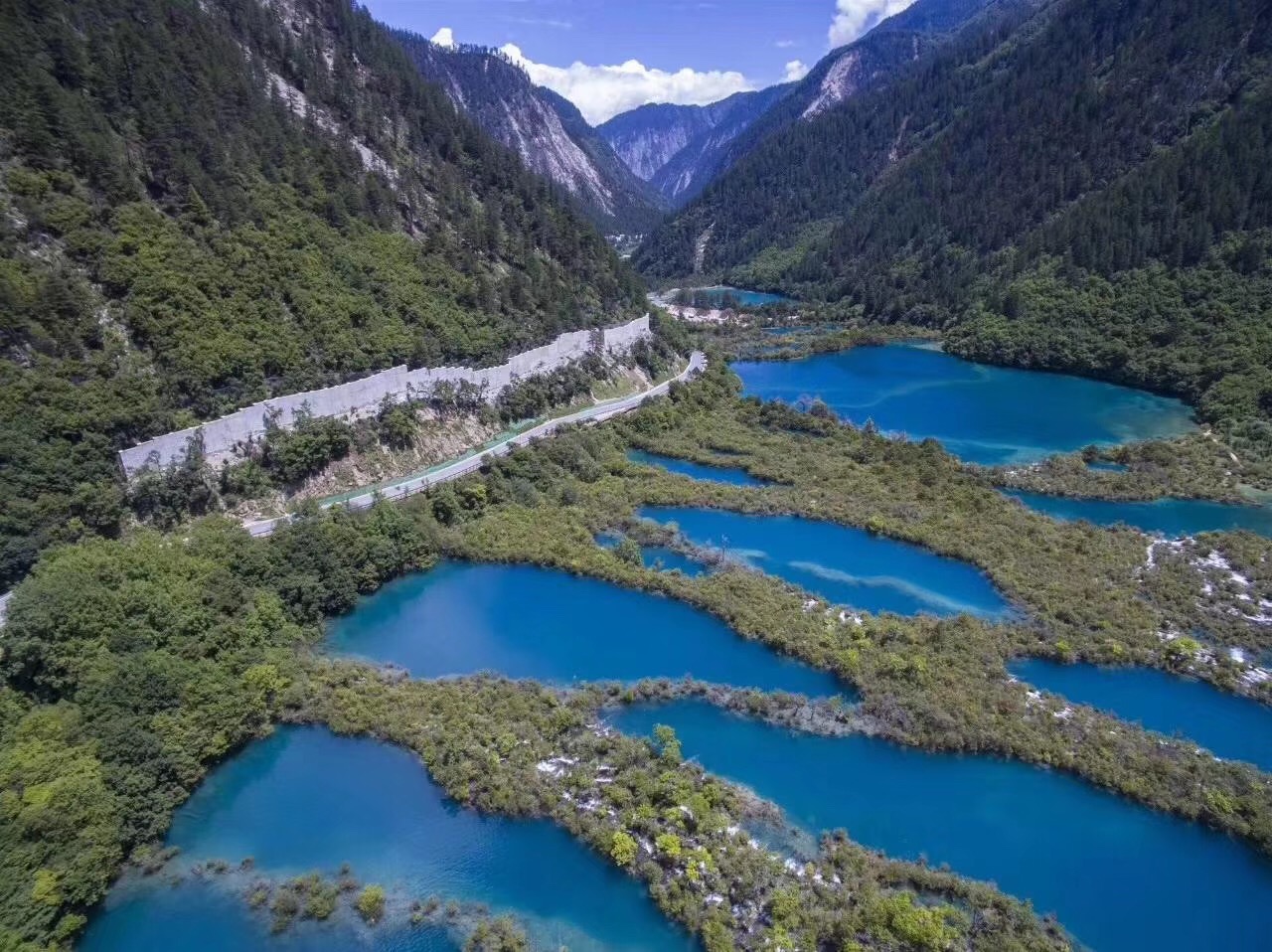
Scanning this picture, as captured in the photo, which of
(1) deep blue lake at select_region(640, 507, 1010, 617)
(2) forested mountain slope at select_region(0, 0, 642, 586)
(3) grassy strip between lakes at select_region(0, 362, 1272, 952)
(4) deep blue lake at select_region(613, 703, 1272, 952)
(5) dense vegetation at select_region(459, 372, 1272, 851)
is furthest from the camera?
(1) deep blue lake at select_region(640, 507, 1010, 617)

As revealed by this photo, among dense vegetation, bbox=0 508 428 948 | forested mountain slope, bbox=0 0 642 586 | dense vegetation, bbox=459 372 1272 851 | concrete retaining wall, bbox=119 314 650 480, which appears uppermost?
forested mountain slope, bbox=0 0 642 586

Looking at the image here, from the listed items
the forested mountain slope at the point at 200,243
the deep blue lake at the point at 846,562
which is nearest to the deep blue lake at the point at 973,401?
the deep blue lake at the point at 846,562

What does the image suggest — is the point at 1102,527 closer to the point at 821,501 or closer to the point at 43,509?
the point at 821,501

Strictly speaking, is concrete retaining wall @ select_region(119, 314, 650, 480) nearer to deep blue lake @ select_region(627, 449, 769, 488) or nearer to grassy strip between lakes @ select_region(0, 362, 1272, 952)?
grassy strip between lakes @ select_region(0, 362, 1272, 952)

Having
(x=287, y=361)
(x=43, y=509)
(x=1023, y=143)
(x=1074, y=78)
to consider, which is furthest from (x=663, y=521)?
(x=1074, y=78)

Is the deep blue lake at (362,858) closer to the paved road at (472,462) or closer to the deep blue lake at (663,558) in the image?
the paved road at (472,462)

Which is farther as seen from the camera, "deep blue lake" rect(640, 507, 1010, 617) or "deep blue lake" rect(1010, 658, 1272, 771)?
"deep blue lake" rect(640, 507, 1010, 617)

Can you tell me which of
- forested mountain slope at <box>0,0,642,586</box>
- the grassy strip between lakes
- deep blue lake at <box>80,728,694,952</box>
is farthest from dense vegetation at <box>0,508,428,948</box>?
forested mountain slope at <box>0,0,642,586</box>
